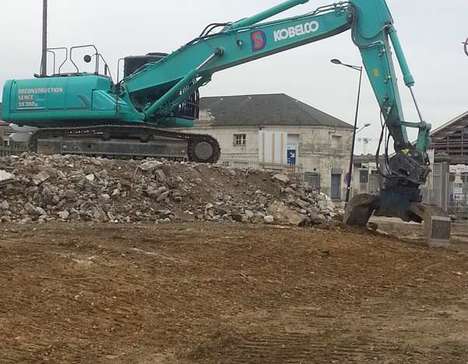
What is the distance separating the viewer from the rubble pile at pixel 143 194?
13.5m

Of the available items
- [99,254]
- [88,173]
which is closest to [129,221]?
[88,173]

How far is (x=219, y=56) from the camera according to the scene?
16312 millimetres

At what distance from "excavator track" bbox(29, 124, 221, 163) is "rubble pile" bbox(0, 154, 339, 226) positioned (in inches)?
75.1

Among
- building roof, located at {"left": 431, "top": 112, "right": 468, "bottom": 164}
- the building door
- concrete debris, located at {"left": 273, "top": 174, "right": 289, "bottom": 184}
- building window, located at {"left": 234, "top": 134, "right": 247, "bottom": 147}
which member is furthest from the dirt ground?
the building door

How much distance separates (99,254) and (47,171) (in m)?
5.43

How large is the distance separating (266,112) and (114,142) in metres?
47.1

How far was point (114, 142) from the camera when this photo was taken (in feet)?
57.7

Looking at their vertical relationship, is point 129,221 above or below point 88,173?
below

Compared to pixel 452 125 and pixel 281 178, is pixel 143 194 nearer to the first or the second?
pixel 281 178

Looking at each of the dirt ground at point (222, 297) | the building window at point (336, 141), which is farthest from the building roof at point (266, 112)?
the dirt ground at point (222, 297)

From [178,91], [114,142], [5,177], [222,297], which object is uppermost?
[178,91]

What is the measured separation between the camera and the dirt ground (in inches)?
227

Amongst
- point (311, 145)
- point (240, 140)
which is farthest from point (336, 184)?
point (240, 140)

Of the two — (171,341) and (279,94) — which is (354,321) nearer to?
(171,341)
